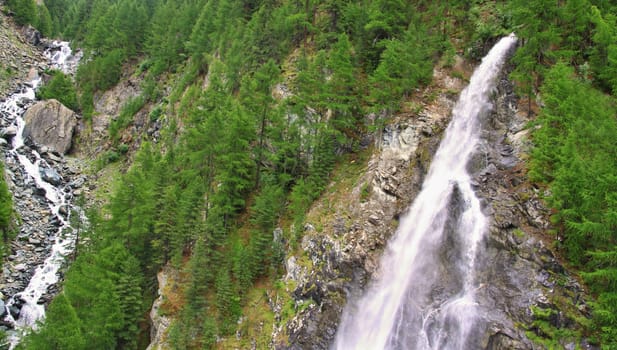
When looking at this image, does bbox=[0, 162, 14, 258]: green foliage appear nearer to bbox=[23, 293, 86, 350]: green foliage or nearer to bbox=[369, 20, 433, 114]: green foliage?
bbox=[23, 293, 86, 350]: green foliage

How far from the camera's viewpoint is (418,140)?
29.1 meters

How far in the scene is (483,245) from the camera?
21906 millimetres

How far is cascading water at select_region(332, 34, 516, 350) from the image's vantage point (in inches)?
809

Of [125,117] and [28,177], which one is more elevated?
[28,177]

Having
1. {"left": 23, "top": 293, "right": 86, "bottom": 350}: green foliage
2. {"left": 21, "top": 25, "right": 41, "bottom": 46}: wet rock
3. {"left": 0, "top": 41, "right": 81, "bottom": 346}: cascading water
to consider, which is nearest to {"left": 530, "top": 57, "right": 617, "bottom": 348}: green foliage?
{"left": 23, "top": 293, "right": 86, "bottom": 350}: green foliage

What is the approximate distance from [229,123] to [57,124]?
1494 inches

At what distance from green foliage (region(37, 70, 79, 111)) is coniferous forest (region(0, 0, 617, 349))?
26.9 metres

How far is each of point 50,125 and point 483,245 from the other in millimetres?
56992

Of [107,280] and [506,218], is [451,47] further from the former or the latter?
[107,280]

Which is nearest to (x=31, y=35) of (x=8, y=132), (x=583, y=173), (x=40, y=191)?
(x=8, y=132)

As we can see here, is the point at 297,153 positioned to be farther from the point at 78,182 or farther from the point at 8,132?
the point at 8,132

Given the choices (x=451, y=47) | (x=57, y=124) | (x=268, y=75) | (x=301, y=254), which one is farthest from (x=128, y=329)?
(x=57, y=124)

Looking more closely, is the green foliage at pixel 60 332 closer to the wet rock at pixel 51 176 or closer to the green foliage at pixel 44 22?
the wet rock at pixel 51 176

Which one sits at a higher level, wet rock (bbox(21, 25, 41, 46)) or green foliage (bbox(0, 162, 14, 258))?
wet rock (bbox(21, 25, 41, 46))
